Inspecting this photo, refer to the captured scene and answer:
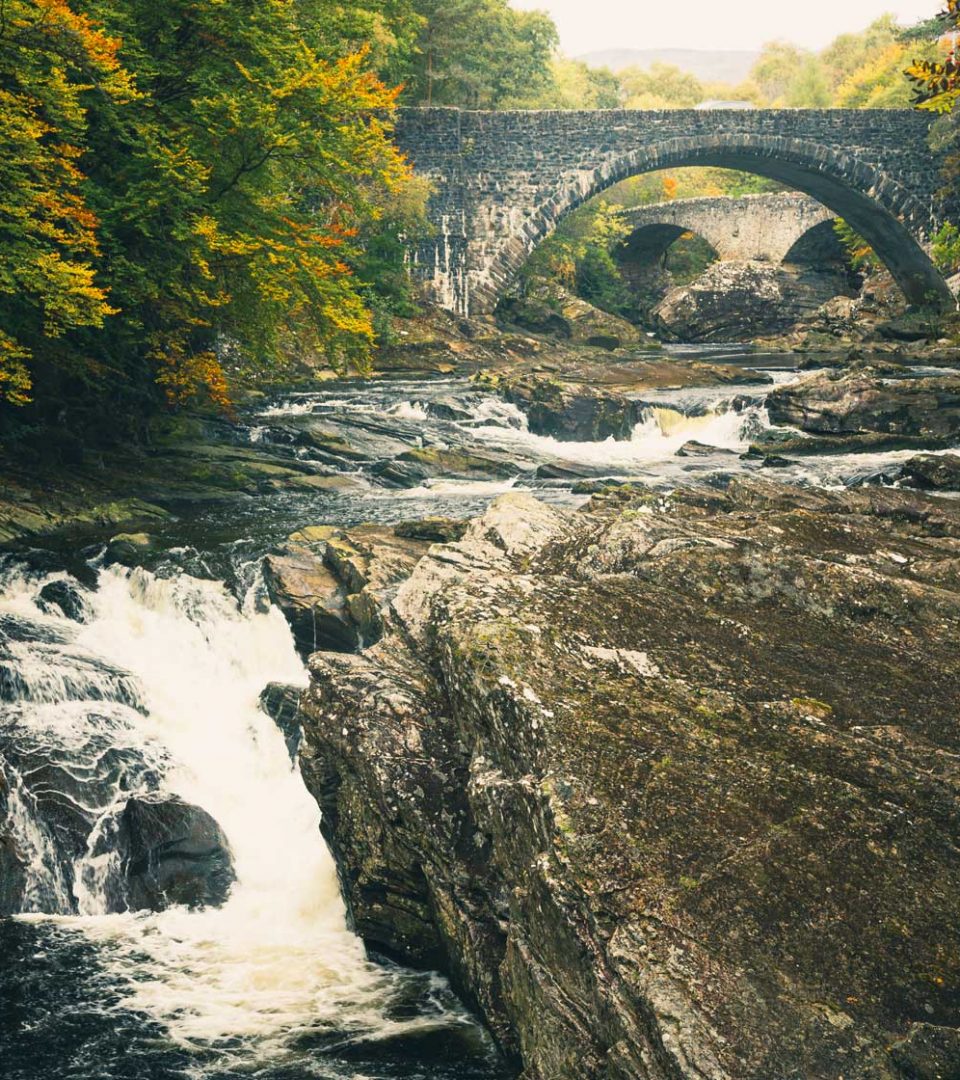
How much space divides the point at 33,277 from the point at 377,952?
10689 mm

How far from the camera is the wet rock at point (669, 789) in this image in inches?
220

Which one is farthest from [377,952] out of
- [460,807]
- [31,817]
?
[31,817]

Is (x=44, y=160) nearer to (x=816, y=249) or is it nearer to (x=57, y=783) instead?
(x=57, y=783)

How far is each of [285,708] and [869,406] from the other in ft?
57.3

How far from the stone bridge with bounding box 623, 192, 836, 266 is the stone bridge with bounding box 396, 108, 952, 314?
51.1 ft

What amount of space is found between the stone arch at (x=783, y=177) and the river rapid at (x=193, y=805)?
30.2m

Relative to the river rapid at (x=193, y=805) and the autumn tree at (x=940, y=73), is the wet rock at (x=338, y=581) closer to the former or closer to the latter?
the river rapid at (x=193, y=805)

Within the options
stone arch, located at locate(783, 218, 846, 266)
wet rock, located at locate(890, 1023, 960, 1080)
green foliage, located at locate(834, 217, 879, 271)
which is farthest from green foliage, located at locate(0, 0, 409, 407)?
stone arch, located at locate(783, 218, 846, 266)

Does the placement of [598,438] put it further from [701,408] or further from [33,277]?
A: [33,277]

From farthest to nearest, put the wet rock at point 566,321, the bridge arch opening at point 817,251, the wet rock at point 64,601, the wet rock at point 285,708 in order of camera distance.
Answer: the bridge arch opening at point 817,251 → the wet rock at point 566,321 → the wet rock at point 64,601 → the wet rock at point 285,708

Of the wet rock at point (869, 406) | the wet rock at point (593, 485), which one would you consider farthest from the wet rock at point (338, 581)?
the wet rock at point (869, 406)

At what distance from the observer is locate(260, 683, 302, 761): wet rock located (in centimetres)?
1257

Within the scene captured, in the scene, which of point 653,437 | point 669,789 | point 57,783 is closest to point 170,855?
point 57,783

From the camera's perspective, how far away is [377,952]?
916 cm
